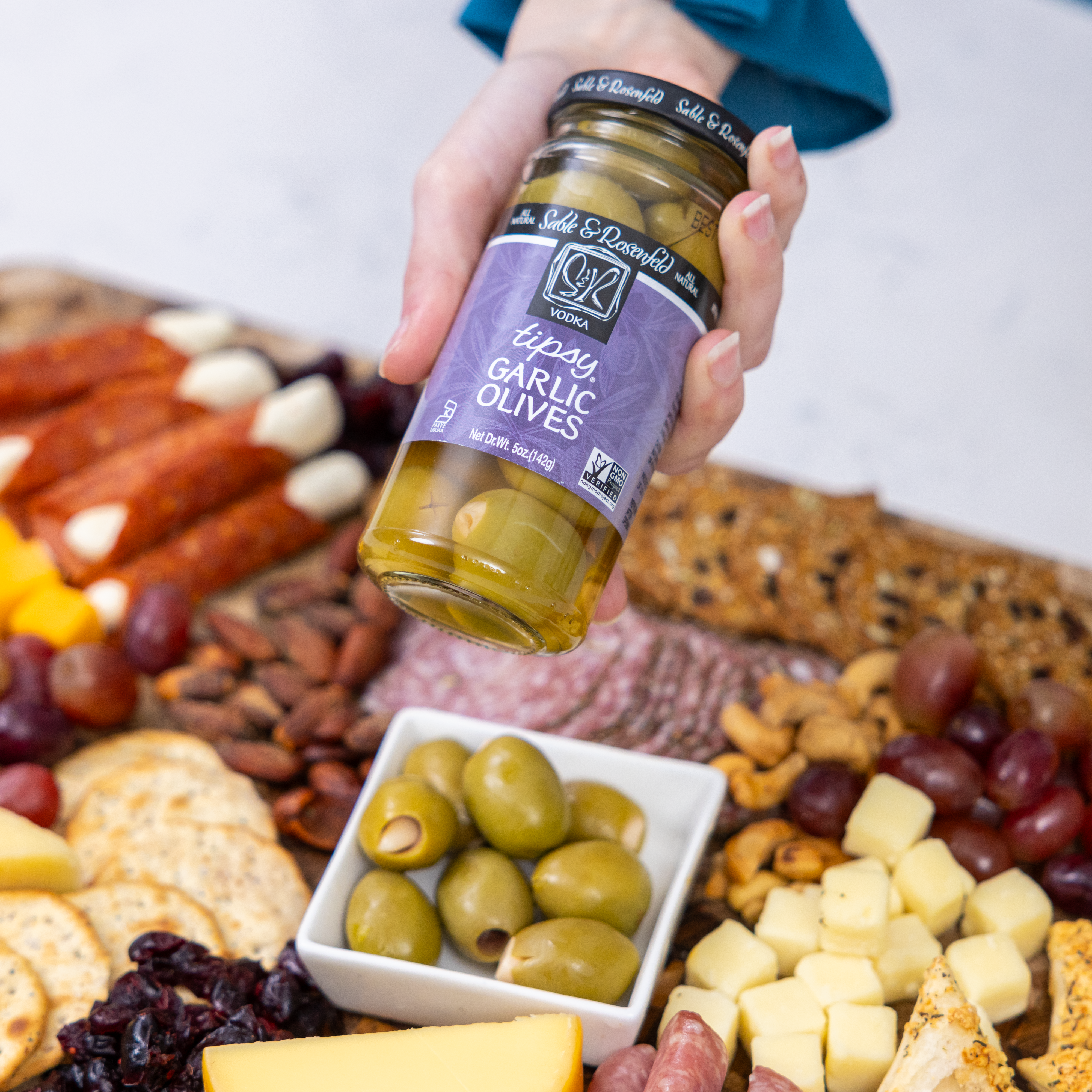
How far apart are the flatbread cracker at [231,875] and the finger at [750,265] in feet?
3.02

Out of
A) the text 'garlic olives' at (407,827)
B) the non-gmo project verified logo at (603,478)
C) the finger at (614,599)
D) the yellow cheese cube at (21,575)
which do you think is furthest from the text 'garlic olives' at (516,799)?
the yellow cheese cube at (21,575)

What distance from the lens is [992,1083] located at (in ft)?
4.00

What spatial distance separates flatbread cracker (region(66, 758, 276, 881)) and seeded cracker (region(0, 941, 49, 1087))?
Result: 21cm

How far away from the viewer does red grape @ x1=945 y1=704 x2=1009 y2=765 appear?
63.7 inches

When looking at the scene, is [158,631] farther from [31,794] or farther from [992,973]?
[992,973]

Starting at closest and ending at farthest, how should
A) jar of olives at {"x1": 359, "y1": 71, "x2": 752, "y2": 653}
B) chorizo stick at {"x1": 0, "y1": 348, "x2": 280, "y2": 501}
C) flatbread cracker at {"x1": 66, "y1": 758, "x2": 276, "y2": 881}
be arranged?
jar of olives at {"x1": 359, "y1": 71, "x2": 752, "y2": 653}, flatbread cracker at {"x1": 66, "y1": 758, "x2": 276, "y2": 881}, chorizo stick at {"x1": 0, "y1": 348, "x2": 280, "y2": 501}

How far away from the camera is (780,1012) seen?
134 centimetres

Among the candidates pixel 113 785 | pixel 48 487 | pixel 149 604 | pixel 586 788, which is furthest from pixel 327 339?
pixel 586 788

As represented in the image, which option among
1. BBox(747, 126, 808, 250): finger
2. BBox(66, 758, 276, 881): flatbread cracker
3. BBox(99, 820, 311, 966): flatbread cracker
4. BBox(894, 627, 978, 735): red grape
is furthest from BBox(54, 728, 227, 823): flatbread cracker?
BBox(747, 126, 808, 250): finger

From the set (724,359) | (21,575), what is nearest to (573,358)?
(724,359)

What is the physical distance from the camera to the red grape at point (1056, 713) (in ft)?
5.32

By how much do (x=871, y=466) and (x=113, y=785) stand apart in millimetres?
1968

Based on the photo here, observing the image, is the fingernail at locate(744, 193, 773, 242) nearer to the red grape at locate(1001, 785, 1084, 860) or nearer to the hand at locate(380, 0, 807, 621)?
the hand at locate(380, 0, 807, 621)

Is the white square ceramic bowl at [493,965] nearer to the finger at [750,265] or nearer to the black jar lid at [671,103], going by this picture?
the finger at [750,265]
